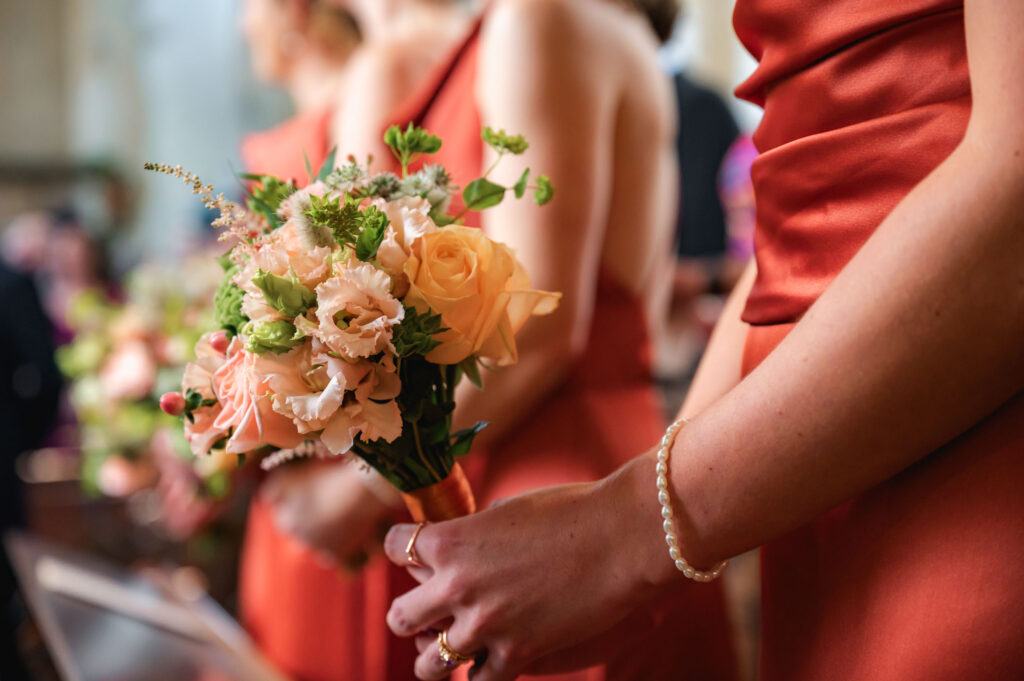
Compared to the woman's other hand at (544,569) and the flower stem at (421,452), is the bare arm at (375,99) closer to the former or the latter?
the flower stem at (421,452)

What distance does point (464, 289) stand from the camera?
2.43ft

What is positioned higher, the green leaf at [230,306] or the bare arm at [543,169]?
the green leaf at [230,306]

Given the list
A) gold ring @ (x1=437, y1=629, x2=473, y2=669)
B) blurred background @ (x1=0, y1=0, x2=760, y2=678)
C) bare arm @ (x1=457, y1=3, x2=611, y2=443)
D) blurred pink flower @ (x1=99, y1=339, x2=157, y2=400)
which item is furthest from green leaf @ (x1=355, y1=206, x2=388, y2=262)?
blurred pink flower @ (x1=99, y1=339, x2=157, y2=400)

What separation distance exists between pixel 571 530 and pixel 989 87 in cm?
43

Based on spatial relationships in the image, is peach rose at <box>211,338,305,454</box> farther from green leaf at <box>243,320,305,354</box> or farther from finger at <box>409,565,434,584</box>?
finger at <box>409,565,434,584</box>

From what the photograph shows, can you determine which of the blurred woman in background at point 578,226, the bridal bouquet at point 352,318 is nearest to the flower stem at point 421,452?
the bridal bouquet at point 352,318

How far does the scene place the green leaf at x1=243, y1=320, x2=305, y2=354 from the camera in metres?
0.70

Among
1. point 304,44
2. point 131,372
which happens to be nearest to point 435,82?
point 304,44

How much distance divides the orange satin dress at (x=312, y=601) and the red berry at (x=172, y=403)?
35.9 inches

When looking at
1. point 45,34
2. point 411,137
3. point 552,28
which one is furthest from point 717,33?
point 45,34

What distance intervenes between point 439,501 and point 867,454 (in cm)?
39

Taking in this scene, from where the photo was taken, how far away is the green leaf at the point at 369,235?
722 mm

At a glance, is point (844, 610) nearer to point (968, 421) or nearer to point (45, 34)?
point (968, 421)

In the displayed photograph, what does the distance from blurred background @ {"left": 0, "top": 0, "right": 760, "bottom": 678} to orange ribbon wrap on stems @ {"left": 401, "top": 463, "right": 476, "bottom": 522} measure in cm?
100
